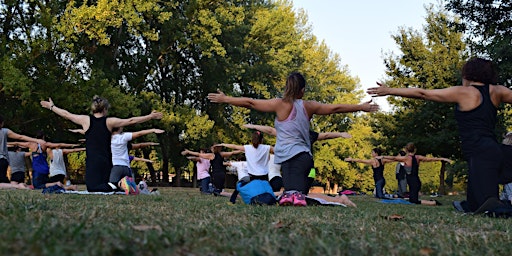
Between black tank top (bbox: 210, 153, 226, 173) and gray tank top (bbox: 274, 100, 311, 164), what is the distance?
34.8 feet

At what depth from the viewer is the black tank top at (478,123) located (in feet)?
24.3

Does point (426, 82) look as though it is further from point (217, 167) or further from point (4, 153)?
point (4, 153)

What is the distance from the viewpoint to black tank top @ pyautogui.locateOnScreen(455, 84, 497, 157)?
7395mm

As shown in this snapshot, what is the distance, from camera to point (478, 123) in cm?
740

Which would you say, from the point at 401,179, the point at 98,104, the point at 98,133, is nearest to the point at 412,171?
the point at 401,179

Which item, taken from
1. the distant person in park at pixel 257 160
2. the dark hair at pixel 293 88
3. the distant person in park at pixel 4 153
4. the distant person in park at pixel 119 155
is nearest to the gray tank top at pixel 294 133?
the dark hair at pixel 293 88

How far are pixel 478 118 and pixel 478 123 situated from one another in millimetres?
64

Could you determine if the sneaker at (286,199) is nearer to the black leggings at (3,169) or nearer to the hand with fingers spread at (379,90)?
the hand with fingers spread at (379,90)

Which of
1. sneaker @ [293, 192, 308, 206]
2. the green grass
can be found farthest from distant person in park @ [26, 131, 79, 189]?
the green grass

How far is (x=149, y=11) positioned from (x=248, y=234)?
28984 mm

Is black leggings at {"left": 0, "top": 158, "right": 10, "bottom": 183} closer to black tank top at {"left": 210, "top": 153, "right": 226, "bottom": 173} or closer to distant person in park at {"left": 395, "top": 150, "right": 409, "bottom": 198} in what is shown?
black tank top at {"left": 210, "top": 153, "right": 226, "bottom": 173}

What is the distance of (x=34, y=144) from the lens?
18.0 meters

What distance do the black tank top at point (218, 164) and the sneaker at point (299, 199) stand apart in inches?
435

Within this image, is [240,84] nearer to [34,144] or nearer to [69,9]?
[69,9]
